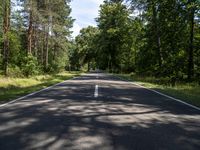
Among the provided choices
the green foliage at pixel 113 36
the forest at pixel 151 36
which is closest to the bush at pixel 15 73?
the forest at pixel 151 36

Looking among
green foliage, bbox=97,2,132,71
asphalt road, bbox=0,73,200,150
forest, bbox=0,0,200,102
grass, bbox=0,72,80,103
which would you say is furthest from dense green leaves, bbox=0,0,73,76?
asphalt road, bbox=0,73,200,150

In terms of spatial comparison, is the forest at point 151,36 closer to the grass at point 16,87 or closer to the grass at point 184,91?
the grass at point 184,91

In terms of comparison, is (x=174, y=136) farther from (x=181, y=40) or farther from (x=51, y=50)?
(x=51, y=50)

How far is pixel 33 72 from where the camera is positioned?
3591 cm

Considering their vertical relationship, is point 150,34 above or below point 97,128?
above

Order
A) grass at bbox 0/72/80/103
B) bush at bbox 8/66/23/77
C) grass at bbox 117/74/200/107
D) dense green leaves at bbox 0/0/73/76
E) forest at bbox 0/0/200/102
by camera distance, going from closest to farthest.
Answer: grass at bbox 117/74/200/107 < grass at bbox 0/72/80/103 < forest at bbox 0/0/200/102 < bush at bbox 8/66/23/77 < dense green leaves at bbox 0/0/73/76

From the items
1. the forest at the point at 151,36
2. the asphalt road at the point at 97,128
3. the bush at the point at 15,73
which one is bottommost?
the asphalt road at the point at 97,128


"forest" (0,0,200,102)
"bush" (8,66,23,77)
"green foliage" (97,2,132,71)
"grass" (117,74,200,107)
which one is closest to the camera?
"grass" (117,74,200,107)

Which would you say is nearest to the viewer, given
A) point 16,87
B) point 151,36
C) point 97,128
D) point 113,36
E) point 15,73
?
point 97,128

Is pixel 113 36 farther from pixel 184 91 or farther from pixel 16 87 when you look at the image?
pixel 184 91

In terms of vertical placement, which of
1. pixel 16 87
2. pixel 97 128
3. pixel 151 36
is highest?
pixel 151 36

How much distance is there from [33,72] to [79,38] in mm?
83338

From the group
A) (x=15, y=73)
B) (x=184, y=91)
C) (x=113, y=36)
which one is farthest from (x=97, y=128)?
(x=113, y=36)

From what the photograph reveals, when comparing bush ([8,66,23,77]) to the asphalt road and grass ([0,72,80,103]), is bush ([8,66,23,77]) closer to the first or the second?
grass ([0,72,80,103])
